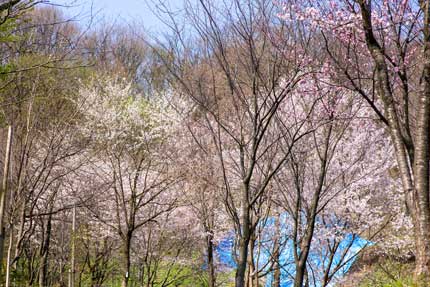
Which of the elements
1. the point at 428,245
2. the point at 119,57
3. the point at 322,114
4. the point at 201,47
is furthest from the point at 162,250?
the point at 119,57

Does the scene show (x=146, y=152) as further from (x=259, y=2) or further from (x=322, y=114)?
(x=259, y=2)

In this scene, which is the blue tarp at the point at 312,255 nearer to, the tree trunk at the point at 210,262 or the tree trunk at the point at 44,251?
the tree trunk at the point at 210,262

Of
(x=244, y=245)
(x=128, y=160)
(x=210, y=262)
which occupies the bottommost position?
(x=244, y=245)

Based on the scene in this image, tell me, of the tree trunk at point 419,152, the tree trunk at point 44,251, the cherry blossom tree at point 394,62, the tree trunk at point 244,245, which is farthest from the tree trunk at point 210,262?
the tree trunk at point 419,152

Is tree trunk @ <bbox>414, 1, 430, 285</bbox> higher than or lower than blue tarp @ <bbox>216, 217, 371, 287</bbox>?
lower

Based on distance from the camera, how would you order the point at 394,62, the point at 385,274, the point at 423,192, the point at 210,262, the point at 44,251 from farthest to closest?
the point at 210,262 < the point at 44,251 < the point at 385,274 < the point at 394,62 < the point at 423,192

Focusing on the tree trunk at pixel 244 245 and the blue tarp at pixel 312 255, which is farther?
the blue tarp at pixel 312 255

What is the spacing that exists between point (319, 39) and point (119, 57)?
19.0 m

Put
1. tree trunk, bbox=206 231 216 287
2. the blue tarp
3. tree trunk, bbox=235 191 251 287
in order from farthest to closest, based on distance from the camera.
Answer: tree trunk, bbox=206 231 216 287 < the blue tarp < tree trunk, bbox=235 191 251 287

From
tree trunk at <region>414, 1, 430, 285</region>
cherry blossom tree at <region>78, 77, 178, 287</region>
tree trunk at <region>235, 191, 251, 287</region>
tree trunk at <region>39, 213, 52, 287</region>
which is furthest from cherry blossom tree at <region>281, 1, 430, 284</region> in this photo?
tree trunk at <region>39, 213, 52, 287</region>

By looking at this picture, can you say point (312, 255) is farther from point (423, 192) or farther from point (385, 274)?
point (423, 192)

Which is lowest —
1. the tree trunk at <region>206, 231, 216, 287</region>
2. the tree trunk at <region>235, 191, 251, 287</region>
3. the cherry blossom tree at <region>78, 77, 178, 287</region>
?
the tree trunk at <region>235, 191, 251, 287</region>

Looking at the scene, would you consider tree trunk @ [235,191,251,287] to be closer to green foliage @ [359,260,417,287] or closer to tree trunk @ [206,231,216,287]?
green foliage @ [359,260,417,287]

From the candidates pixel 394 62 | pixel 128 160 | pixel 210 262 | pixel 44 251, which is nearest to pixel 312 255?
pixel 210 262
